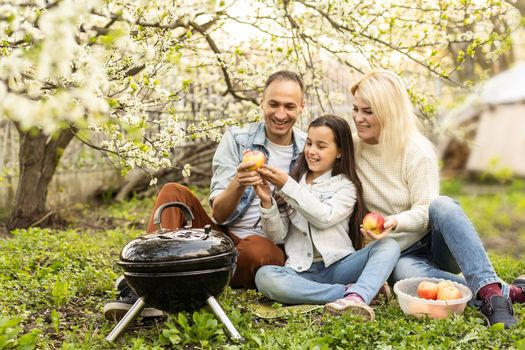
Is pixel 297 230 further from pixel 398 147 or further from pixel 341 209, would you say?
pixel 398 147

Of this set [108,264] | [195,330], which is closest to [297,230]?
[195,330]

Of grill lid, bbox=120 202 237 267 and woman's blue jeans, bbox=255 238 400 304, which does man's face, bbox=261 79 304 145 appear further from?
grill lid, bbox=120 202 237 267

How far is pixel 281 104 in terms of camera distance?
4.27 meters

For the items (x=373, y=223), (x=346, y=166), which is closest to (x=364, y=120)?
(x=346, y=166)

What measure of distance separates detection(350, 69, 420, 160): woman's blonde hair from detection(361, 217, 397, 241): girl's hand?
0.47 metres

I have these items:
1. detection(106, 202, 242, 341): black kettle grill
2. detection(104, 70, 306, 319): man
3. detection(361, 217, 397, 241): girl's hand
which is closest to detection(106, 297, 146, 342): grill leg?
detection(106, 202, 242, 341): black kettle grill

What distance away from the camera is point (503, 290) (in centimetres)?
382

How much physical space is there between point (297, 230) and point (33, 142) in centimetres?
365

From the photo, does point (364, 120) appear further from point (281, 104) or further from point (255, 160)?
point (255, 160)

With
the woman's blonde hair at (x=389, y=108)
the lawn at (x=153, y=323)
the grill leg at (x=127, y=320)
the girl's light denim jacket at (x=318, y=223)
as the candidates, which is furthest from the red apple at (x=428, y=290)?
the grill leg at (x=127, y=320)

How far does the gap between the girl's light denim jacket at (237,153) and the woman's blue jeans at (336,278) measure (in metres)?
0.49

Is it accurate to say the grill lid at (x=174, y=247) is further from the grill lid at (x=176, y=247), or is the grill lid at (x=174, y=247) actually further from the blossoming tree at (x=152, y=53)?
the blossoming tree at (x=152, y=53)

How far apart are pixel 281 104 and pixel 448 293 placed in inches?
58.0

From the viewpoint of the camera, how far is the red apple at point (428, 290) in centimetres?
375
